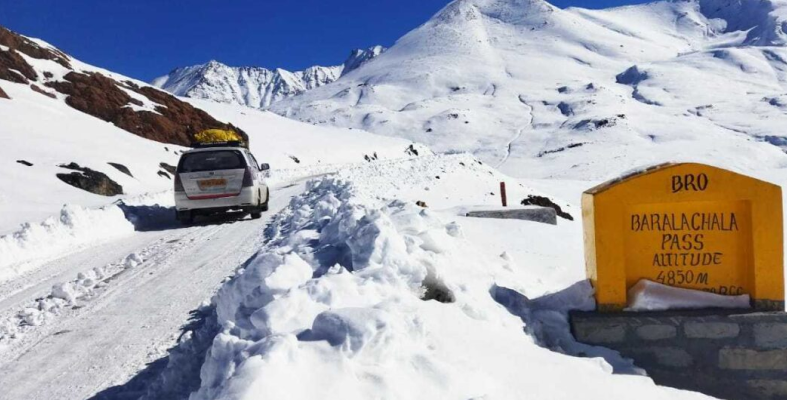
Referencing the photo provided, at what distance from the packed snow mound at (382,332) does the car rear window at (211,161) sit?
6.69 metres

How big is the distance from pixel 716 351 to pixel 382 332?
3335mm

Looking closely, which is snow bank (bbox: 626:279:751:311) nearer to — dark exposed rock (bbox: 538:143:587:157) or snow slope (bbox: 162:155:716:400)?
snow slope (bbox: 162:155:716:400)

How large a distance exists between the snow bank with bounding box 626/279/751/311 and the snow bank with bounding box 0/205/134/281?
7901mm

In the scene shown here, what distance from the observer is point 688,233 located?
549cm

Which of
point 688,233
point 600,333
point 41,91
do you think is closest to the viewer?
point 600,333

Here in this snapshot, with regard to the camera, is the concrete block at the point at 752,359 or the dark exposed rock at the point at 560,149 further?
the dark exposed rock at the point at 560,149

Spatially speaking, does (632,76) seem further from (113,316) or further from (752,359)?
(113,316)

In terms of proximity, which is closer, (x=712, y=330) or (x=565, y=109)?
(x=712, y=330)

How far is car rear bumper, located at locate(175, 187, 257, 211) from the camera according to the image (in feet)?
40.3

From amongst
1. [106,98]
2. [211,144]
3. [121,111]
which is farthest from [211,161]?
[106,98]

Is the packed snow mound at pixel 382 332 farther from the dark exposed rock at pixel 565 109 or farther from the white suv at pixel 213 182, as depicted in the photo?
the dark exposed rock at pixel 565 109

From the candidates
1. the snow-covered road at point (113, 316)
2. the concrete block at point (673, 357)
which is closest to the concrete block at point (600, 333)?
the concrete block at point (673, 357)

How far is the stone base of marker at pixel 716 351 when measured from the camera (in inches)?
205

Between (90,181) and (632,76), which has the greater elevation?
(632,76)
